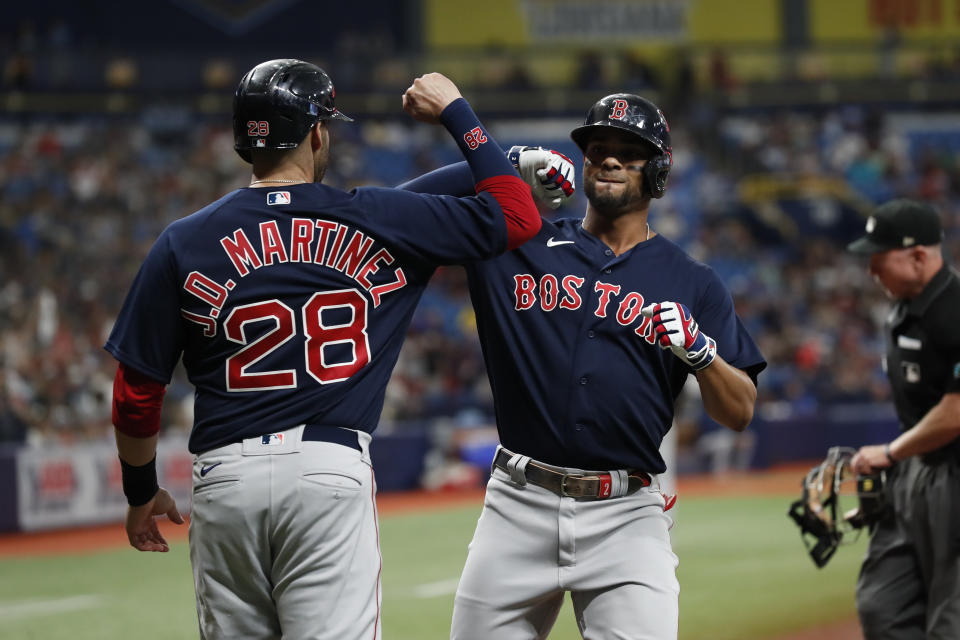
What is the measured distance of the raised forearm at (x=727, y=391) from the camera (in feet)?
13.1

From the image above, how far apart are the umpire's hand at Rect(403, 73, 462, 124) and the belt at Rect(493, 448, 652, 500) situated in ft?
4.08

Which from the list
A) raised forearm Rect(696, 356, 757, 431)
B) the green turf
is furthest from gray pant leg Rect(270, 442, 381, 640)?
the green turf

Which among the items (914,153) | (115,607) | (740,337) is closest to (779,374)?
(914,153)

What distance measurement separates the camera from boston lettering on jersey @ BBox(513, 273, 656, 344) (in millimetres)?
4141

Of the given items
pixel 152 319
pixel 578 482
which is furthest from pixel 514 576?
pixel 152 319

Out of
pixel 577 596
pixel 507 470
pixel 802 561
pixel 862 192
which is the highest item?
pixel 862 192

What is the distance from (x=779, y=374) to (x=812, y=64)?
411 inches

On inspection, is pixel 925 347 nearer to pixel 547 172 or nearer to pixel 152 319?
pixel 547 172

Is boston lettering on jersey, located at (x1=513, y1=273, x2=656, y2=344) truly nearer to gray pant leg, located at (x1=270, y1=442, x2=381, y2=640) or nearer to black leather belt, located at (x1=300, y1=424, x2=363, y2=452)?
black leather belt, located at (x1=300, y1=424, x2=363, y2=452)

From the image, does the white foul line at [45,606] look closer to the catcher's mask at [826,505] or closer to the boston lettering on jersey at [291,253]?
the catcher's mask at [826,505]

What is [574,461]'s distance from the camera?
13.4 ft

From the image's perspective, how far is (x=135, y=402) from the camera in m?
3.52

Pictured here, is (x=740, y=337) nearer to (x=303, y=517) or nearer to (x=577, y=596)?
(x=577, y=596)

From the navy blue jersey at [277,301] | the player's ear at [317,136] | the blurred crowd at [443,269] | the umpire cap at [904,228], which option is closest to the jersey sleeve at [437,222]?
the navy blue jersey at [277,301]
